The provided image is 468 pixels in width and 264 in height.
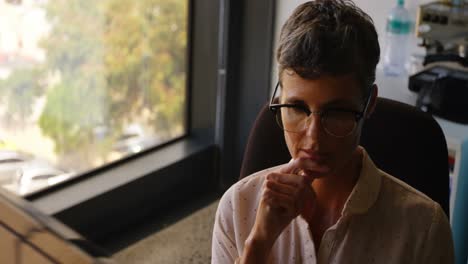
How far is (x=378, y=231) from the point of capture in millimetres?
1128

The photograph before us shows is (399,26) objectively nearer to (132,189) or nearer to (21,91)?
(132,189)

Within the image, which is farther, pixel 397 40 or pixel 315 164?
pixel 397 40

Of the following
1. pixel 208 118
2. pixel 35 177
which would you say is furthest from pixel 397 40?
pixel 35 177

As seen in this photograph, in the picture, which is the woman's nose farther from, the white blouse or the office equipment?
the office equipment

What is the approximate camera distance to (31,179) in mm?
2445

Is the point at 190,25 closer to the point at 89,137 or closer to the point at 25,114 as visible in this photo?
the point at 89,137

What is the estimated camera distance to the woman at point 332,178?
1.06m

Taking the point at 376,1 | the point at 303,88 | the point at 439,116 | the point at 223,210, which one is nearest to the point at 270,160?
the point at 223,210

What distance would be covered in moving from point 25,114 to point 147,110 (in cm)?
63

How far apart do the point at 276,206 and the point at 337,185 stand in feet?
0.50

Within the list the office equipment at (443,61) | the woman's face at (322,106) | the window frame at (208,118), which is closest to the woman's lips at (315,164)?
the woman's face at (322,106)

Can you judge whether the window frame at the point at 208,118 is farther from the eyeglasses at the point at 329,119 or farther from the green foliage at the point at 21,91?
the eyeglasses at the point at 329,119

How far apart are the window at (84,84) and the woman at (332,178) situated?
4.36 feet

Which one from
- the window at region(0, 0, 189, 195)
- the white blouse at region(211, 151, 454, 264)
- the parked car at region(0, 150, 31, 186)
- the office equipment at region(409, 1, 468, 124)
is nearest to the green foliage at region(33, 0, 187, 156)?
the window at region(0, 0, 189, 195)
